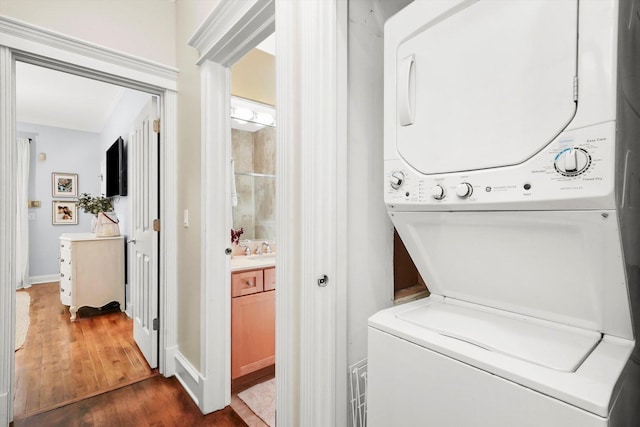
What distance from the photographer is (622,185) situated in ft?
1.90

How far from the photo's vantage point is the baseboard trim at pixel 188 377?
1.87 m

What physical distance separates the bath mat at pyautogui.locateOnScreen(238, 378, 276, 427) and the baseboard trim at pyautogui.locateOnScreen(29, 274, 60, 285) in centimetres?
506

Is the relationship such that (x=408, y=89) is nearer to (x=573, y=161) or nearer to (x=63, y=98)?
(x=573, y=161)

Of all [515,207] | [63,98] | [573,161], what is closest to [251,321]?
[515,207]

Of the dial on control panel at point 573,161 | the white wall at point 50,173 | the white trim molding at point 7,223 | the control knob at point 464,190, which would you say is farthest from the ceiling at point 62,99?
the dial on control panel at point 573,161

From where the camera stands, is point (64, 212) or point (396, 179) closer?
point (396, 179)

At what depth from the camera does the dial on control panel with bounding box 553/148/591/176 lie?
555 mm

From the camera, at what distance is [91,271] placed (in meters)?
3.47

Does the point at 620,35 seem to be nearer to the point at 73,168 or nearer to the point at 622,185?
the point at 622,185

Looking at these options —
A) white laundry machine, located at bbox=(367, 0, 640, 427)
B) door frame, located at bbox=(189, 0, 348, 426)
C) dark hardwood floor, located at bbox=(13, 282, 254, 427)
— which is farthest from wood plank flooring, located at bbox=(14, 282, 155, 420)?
white laundry machine, located at bbox=(367, 0, 640, 427)

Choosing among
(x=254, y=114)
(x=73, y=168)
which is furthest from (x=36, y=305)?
(x=254, y=114)

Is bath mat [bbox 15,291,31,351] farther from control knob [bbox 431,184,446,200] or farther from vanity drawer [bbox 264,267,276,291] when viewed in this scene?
control knob [bbox 431,184,446,200]

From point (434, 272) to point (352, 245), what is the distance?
0.27 metres

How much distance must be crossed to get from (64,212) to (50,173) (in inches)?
26.6
